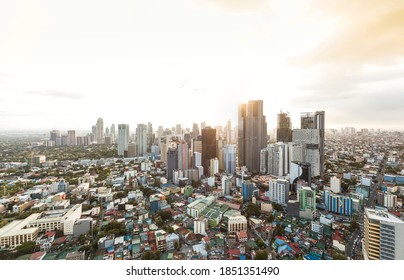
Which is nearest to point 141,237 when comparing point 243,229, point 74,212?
point 74,212

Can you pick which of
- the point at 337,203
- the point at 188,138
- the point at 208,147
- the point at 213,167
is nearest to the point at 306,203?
the point at 337,203

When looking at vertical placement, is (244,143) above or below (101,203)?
above

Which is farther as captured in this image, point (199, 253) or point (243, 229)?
point (243, 229)

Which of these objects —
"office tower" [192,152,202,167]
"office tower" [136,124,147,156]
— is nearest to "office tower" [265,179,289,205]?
"office tower" [192,152,202,167]

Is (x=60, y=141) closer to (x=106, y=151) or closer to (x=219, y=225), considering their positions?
(x=106, y=151)
